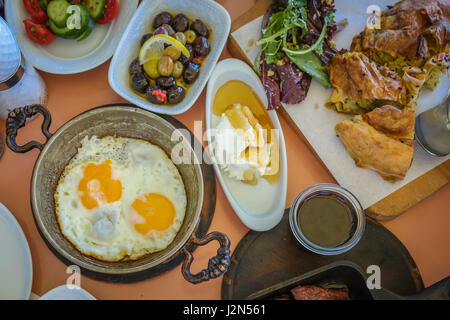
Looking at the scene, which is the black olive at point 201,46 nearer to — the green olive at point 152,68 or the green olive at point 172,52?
the green olive at point 172,52

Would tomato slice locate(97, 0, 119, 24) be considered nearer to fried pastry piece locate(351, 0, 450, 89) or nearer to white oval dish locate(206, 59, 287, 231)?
white oval dish locate(206, 59, 287, 231)

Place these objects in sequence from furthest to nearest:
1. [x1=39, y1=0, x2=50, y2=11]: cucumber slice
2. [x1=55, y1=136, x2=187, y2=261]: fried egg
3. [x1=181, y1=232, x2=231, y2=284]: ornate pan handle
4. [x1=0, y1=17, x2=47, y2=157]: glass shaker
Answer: [x1=39, y1=0, x2=50, y2=11]: cucumber slice, [x1=55, y1=136, x2=187, y2=261]: fried egg, [x1=0, y1=17, x2=47, y2=157]: glass shaker, [x1=181, y1=232, x2=231, y2=284]: ornate pan handle

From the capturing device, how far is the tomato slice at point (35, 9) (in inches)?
73.3

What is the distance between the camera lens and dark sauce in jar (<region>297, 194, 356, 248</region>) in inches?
70.1

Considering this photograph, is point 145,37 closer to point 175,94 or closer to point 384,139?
point 175,94

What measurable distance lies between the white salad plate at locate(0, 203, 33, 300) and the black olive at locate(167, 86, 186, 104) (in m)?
0.92

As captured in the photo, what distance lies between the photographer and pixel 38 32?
6.14ft

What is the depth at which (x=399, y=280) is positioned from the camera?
72.6 inches

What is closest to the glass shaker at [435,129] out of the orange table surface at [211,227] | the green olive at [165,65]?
the orange table surface at [211,227]

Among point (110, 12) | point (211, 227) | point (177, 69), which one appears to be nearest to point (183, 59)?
point (177, 69)

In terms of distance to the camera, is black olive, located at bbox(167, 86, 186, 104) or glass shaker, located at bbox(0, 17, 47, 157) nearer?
glass shaker, located at bbox(0, 17, 47, 157)

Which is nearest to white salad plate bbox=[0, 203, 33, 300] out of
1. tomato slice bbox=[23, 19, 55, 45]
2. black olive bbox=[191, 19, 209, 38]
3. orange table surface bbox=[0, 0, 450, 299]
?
orange table surface bbox=[0, 0, 450, 299]

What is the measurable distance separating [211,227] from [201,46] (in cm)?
93

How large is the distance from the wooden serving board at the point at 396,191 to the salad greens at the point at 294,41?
5.1 inches
